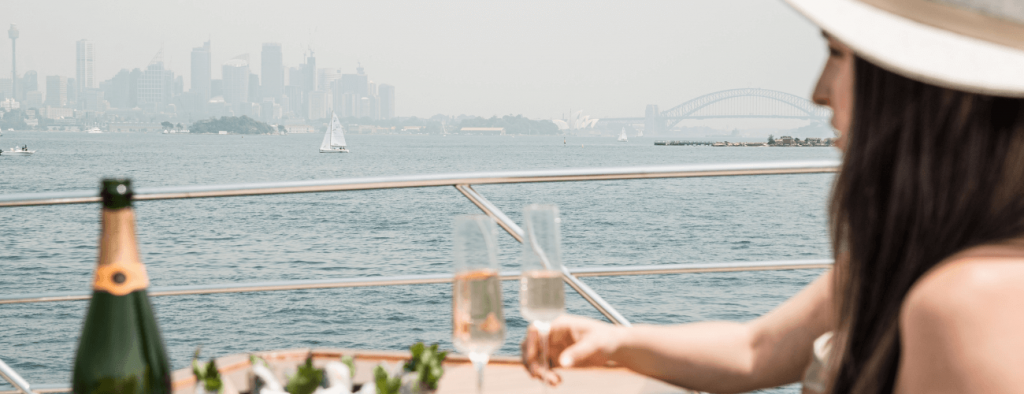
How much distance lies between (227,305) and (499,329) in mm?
27407

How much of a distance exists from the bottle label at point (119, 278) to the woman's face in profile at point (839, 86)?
702 mm

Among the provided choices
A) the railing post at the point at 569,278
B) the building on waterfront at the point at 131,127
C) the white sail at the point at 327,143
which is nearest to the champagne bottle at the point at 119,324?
the railing post at the point at 569,278

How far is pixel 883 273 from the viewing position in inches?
19.8

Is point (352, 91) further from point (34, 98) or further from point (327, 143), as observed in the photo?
point (34, 98)

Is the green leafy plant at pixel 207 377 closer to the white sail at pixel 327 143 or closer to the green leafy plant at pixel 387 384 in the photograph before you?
the green leafy plant at pixel 387 384

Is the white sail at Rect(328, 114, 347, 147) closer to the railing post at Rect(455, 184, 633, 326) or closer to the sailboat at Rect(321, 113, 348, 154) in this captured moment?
the sailboat at Rect(321, 113, 348, 154)

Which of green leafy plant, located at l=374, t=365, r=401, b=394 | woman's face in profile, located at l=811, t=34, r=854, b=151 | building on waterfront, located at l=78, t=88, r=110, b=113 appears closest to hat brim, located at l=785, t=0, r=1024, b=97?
woman's face in profile, located at l=811, t=34, r=854, b=151

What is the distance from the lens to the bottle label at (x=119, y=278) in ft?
2.58

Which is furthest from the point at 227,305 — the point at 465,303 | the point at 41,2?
the point at 41,2

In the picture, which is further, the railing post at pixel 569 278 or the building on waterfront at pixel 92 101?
the building on waterfront at pixel 92 101

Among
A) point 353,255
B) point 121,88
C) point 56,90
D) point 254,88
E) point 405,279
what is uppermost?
point 254,88

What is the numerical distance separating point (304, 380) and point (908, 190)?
→ 2.31 ft

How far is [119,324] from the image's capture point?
2.68 ft

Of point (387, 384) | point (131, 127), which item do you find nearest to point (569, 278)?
point (387, 384)
